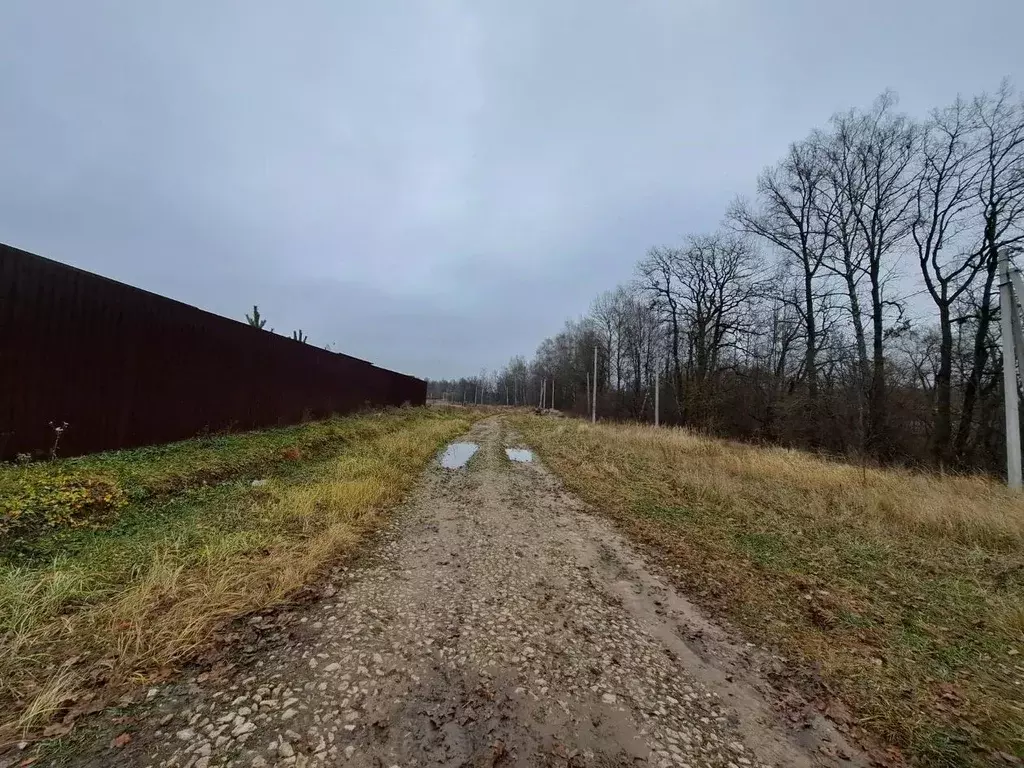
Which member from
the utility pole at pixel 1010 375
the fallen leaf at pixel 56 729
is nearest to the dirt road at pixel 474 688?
the fallen leaf at pixel 56 729

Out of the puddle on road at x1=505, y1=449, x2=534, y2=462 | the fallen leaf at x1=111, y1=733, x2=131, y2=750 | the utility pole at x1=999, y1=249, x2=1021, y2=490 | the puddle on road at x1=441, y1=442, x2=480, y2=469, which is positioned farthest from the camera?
the puddle on road at x1=505, y1=449, x2=534, y2=462

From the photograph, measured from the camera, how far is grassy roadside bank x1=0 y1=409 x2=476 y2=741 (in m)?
2.48

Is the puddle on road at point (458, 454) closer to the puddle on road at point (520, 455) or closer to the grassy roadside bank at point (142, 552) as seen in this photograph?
the puddle on road at point (520, 455)

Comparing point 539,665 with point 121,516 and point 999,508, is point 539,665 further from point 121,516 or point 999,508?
point 999,508

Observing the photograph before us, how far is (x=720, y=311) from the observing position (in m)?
28.5

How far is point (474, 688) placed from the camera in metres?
2.57

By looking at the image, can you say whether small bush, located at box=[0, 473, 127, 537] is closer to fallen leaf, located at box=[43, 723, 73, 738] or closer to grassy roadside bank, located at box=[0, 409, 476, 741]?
grassy roadside bank, located at box=[0, 409, 476, 741]

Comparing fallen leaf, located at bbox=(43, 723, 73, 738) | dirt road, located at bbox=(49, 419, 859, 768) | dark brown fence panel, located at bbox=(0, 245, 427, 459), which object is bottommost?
dirt road, located at bbox=(49, 419, 859, 768)

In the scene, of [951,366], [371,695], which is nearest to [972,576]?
[371,695]

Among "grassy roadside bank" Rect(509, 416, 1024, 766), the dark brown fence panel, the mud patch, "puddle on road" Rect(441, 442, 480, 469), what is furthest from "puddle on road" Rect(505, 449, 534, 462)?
the dark brown fence panel

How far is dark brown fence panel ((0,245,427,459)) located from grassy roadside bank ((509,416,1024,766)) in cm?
797

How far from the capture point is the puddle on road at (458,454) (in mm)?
11061

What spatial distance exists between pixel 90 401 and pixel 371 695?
281 inches

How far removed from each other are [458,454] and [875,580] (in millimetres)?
10119
